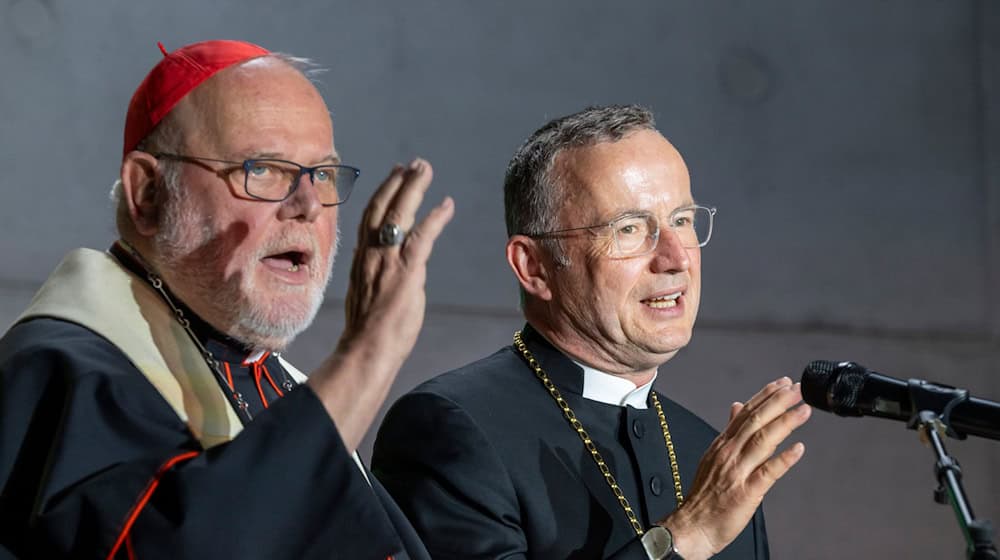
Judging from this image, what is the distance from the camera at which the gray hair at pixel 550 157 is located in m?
3.24

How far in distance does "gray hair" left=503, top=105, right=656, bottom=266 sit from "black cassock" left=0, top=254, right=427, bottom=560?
1.41 meters

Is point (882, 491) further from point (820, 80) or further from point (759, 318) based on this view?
point (820, 80)

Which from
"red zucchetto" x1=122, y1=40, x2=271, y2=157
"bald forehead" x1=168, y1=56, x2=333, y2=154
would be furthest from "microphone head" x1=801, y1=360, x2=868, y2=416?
"red zucchetto" x1=122, y1=40, x2=271, y2=157

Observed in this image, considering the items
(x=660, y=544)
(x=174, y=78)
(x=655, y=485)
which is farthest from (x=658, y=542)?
(x=174, y=78)

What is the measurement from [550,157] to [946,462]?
5.02ft

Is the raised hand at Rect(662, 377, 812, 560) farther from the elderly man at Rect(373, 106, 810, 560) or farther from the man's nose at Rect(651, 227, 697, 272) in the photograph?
the man's nose at Rect(651, 227, 697, 272)

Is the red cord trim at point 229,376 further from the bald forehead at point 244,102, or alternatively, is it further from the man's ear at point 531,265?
the man's ear at point 531,265

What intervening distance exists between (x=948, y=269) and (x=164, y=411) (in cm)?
468

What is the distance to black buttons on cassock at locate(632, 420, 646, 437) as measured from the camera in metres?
3.20

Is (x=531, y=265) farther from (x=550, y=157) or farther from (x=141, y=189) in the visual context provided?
(x=141, y=189)

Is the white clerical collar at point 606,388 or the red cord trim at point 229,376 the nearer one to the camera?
the red cord trim at point 229,376

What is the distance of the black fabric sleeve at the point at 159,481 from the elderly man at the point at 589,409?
878 mm

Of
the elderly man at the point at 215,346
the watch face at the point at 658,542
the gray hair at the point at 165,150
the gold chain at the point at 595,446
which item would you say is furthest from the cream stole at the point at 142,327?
the gold chain at the point at 595,446

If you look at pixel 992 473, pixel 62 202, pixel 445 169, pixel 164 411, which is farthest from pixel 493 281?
pixel 164 411
